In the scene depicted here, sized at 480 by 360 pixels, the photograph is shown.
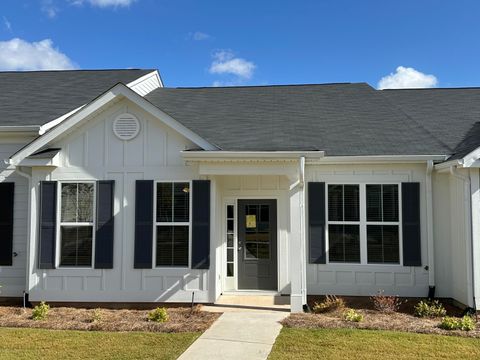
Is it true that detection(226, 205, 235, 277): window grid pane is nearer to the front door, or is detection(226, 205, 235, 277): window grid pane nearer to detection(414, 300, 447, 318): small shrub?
the front door

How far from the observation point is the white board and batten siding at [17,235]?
31.6ft

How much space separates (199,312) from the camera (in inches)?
321

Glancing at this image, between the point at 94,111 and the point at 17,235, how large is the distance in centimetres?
352

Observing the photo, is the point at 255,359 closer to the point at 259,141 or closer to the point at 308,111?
the point at 259,141

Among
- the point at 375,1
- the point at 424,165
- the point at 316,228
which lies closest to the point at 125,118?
the point at 316,228

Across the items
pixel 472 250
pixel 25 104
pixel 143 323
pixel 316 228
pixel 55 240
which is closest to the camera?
pixel 143 323

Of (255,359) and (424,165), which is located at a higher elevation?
(424,165)

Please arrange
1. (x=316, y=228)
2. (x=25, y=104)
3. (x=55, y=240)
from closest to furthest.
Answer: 1. (x=55, y=240)
2. (x=316, y=228)
3. (x=25, y=104)

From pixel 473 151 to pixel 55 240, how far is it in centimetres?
851

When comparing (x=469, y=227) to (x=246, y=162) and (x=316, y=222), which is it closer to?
(x=316, y=222)

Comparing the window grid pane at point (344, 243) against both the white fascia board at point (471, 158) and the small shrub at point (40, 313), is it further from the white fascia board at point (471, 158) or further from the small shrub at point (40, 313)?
the small shrub at point (40, 313)

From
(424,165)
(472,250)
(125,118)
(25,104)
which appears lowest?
(472,250)

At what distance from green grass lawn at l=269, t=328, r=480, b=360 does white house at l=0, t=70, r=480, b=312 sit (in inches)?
63.1

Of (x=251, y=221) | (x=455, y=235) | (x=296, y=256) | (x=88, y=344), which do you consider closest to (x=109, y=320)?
(x=88, y=344)
